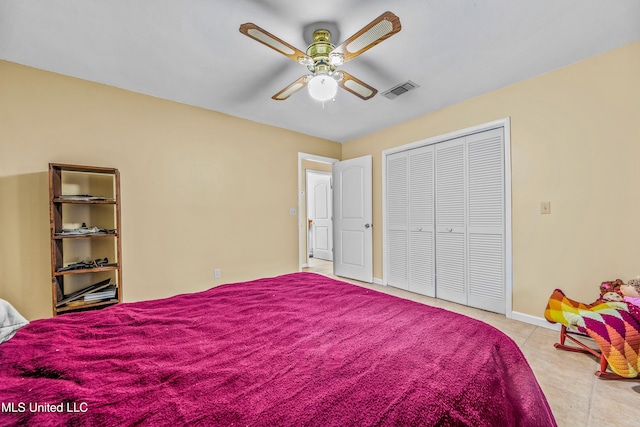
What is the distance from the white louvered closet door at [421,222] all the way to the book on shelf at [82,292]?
141 inches

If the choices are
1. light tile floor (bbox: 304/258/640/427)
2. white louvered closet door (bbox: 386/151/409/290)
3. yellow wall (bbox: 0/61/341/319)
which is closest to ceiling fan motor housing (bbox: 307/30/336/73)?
yellow wall (bbox: 0/61/341/319)

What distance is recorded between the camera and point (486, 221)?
113 inches

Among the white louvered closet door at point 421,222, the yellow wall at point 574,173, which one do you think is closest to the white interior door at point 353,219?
the white louvered closet door at point 421,222

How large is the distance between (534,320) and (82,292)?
4.28m

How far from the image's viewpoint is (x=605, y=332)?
65.2 inches

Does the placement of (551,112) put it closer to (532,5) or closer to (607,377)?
(532,5)

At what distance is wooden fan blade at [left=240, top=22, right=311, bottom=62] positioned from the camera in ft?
4.53

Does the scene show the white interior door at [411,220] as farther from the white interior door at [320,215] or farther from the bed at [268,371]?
the white interior door at [320,215]

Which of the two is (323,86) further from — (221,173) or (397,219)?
(397,219)

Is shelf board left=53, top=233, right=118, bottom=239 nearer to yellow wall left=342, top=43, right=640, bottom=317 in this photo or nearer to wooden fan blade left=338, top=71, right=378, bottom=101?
wooden fan blade left=338, top=71, right=378, bottom=101

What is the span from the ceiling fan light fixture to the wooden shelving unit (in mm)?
2025

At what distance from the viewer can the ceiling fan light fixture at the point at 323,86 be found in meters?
1.75

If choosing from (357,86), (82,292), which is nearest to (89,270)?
(82,292)

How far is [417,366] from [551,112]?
286cm
